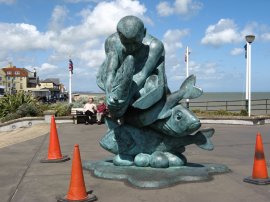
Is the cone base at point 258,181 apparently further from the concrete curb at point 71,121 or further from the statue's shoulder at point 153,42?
the concrete curb at point 71,121

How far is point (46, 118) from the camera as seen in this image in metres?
17.3

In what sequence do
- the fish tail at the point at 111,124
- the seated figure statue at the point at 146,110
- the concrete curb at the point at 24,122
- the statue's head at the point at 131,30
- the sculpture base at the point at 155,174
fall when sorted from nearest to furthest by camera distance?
the sculpture base at the point at 155,174
the statue's head at the point at 131,30
the seated figure statue at the point at 146,110
the fish tail at the point at 111,124
the concrete curb at the point at 24,122

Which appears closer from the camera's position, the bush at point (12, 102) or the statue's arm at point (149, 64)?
the statue's arm at point (149, 64)

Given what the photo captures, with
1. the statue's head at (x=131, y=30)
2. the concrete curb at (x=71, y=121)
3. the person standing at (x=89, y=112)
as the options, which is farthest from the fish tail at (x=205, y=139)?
the person standing at (x=89, y=112)

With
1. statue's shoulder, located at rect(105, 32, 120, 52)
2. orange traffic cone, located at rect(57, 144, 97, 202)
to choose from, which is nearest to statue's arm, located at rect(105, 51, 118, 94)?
statue's shoulder, located at rect(105, 32, 120, 52)

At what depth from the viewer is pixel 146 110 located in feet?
19.7

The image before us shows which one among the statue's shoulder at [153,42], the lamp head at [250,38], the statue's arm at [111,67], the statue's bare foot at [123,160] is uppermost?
the lamp head at [250,38]

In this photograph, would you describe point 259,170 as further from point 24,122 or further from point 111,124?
point 24,122

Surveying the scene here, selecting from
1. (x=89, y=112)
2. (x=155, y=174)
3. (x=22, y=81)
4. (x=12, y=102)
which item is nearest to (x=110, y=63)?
(x=155, y=174)

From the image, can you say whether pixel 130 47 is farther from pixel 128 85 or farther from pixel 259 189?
pixel 259 189

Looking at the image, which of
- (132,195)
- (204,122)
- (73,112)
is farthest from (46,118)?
(132,195)

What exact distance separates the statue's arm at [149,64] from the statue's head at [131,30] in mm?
337

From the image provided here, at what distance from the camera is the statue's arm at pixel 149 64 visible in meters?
6.00

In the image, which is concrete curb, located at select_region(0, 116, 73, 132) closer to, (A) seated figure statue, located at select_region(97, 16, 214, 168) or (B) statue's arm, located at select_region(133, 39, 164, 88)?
(A) seated figure statue, located at select_region(97, 16, 214, 168)
